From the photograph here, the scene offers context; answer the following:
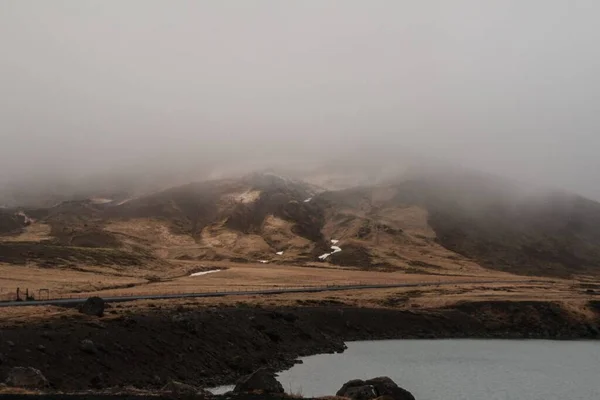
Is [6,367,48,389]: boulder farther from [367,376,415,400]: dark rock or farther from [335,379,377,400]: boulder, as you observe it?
[367,376,415,400]: dark rock

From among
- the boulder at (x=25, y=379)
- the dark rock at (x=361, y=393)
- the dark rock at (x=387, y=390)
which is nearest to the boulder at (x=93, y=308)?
the boulder at (x=25, y=379)

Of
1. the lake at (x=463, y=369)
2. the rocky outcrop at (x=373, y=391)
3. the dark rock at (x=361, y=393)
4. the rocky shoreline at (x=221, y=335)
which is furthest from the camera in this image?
the lake at (x=463, y=369)

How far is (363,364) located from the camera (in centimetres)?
7081

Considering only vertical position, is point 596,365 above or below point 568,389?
below

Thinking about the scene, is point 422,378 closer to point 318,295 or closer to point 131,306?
point 131,306

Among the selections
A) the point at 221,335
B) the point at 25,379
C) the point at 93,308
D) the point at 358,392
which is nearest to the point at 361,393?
the point at 358,392

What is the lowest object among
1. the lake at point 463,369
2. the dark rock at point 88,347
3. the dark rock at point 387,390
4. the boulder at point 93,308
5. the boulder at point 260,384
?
the lake at point 463,369

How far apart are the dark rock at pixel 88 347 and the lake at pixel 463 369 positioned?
18102mm

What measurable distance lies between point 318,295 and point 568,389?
223 ft

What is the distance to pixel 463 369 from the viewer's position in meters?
69.9

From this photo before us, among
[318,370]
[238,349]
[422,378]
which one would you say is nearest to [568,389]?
[422,378]

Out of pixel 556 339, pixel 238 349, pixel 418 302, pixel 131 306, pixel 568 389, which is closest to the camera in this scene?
pixel 568 389

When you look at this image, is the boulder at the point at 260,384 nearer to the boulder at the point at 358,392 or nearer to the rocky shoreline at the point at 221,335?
the boulder at the point at 358,392

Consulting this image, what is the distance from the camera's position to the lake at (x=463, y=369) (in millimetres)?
55844
